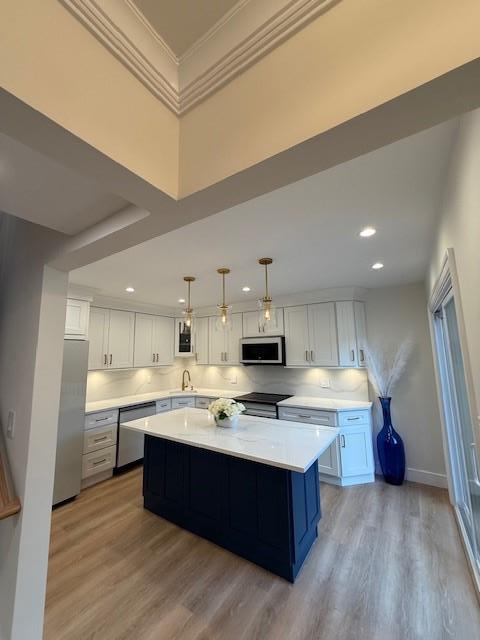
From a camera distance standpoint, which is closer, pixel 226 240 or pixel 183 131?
pixel 183 131

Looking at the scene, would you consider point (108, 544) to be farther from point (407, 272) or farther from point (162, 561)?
point (407, 272)

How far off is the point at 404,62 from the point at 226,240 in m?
1.65

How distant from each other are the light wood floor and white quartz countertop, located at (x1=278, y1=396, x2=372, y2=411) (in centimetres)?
107

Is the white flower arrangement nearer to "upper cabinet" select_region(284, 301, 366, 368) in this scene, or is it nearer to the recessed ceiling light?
"upper cabinet" select_region(284, 301, 366, 368)

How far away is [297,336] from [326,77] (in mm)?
3601

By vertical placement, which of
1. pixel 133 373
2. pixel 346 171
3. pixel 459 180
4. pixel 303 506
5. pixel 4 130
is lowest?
pixel 303 506

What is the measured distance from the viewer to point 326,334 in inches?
152

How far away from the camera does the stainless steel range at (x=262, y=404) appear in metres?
3.89

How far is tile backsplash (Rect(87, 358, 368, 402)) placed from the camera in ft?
13.0

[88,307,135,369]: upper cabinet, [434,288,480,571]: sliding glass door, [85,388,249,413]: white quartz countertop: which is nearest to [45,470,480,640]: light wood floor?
[434,288,480,571]: sliding glass door

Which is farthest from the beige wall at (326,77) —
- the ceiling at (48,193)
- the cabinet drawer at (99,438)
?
the cabinet drawer at (99,438)

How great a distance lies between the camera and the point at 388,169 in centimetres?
138

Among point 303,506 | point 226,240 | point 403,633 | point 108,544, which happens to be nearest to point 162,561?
point 108,544

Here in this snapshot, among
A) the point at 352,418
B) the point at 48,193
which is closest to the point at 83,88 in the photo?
the point at 48,193
